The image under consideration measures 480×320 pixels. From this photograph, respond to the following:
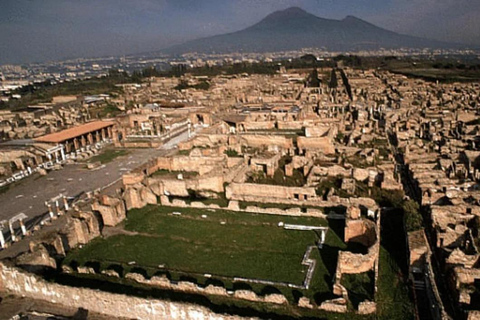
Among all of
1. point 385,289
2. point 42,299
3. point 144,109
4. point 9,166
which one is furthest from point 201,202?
point 144,109

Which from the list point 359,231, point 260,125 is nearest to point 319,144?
point 260,125

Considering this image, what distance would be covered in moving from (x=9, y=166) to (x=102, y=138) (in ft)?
37.7

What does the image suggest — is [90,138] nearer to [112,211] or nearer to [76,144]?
[76,144]

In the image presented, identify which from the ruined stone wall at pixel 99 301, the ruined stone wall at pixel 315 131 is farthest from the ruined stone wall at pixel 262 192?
the ruined stone wall at pixel 315 131

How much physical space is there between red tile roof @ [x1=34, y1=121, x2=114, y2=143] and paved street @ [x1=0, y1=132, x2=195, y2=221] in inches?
215

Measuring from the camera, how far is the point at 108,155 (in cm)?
3378

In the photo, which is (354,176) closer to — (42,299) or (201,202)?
(201,202)

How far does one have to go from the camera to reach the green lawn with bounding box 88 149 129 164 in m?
32.4

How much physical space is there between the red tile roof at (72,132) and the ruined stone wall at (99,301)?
75.7 feet

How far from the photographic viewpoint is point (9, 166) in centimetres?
3000

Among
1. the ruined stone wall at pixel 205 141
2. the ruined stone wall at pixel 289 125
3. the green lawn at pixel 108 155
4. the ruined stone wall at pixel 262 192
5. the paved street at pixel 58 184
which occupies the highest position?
the ruined stone wall at pixel 289 125

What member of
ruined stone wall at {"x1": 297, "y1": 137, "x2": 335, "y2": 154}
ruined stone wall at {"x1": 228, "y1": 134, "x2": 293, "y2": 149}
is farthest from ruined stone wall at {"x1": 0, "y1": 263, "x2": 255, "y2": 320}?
ruined stone wall at {"x1": 297, "y1": 137, "x2": 335, "y2": 154}

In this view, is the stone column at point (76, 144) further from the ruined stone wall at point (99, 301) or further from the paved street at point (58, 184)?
Result: the ruined stone wall at point (99, 301)

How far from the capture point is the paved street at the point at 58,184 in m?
22.8
